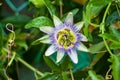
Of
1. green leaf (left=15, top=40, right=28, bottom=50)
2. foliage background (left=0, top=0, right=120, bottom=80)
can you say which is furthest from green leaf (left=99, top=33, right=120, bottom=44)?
green leaf (left=15, top=40, right=28, bottom=50)

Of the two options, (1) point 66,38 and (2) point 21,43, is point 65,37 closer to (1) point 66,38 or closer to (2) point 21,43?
(1) point 66,38

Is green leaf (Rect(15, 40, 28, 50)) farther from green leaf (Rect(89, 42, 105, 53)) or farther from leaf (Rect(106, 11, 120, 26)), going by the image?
leaf (Rect(106, 11, 120, 26))

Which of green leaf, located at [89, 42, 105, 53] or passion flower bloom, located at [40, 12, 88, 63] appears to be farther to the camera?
green leaf, located at [89, 42, 105, 53]

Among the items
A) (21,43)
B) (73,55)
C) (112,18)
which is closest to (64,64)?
(73,55)

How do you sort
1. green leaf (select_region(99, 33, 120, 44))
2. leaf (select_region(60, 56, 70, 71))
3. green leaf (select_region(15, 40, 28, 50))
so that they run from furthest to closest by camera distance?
1. green leaf (select_region(15, 40, 28, 50))
2. leaf (select_region(60, 56, 70, 71))
3. green leaf (select_region(99, 33, 120, 44))

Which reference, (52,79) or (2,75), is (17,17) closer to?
(2,75)

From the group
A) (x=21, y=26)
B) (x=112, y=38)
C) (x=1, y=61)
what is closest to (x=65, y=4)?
(x=21, y=26)
